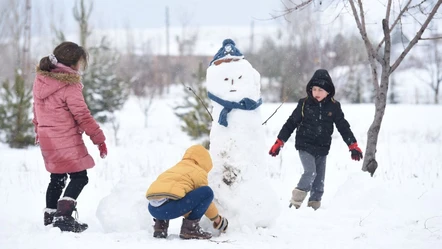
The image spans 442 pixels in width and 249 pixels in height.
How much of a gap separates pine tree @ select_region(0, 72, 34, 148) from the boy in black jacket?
337 inches

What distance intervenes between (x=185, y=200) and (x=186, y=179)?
0.50 feet

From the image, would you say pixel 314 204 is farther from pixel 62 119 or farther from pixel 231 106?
pixel 62 119

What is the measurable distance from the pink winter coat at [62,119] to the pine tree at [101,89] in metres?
12.6

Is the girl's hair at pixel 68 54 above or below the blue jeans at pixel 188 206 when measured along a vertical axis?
above

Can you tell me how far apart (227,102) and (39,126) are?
1573 millimetres

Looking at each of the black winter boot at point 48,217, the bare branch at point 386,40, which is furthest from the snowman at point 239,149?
the bare branch at point 386,40

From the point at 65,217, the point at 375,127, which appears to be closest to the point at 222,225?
the point at 65,217

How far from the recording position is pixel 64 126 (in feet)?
12.3

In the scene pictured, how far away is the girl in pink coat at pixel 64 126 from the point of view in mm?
→ 3707

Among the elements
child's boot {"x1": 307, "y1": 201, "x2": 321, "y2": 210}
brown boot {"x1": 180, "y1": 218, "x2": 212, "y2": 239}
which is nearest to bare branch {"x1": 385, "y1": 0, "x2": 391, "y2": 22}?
child's boot {"x1": 307, "y1": 201, "x2": 321, "y2": 210}

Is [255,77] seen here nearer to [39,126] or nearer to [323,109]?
[323,109]

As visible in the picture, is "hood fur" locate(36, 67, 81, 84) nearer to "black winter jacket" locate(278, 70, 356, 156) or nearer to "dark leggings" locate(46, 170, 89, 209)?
"dark leggings" locate(46, 170, 89, 209)

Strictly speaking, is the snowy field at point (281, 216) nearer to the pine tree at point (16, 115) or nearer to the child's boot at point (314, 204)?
the child's boot at point (314, 204)

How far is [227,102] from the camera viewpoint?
3.75 m
